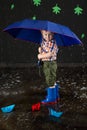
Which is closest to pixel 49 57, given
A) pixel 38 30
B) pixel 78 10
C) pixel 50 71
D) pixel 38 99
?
pixel 50 71

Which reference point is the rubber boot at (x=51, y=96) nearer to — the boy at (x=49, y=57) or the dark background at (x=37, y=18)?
the boy at (x=49, y=57)

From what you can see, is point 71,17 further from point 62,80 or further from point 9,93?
point 9,93

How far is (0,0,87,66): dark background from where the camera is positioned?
9.51 meters

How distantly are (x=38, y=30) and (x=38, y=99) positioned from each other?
1.41 metres

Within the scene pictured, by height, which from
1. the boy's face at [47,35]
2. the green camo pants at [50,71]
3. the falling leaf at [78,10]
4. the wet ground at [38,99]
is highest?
the falling leaf at [78,10]

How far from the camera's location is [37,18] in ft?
31.5

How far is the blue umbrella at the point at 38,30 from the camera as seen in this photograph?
5957 mm

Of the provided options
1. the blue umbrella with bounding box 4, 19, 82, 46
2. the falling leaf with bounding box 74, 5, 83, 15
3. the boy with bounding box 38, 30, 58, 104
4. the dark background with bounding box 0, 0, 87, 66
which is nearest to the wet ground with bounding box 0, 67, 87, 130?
the boy with bounding box 38, 30, 58, 104

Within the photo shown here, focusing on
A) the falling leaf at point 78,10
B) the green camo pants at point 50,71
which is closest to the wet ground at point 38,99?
the green camo pants at point 50,71

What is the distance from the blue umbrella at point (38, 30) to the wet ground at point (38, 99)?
3.95 ft

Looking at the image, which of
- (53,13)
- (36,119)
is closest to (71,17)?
(53,13)

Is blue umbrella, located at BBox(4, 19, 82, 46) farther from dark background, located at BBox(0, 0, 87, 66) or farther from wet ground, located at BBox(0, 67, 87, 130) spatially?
dark background, located at BBox(0, 0, 87, 66)

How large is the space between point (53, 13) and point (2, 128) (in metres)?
4.60

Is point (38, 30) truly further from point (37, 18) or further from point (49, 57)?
point (37, 18)
